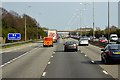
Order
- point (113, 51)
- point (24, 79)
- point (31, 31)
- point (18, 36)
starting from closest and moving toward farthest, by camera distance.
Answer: point (24, 79) → point (113, 51) → point (18, 36) → point (31, 31)

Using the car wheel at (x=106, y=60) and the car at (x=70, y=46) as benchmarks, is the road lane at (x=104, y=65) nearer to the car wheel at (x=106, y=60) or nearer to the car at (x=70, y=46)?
the car wheel at (x=106, y=60)

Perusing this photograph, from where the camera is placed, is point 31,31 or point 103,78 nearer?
point 103,78

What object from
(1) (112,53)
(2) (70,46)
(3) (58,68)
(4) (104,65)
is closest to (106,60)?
(1) (112,53)

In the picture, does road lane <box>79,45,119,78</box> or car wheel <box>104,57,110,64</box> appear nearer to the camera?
road lane <box>79,45,119,78</box>

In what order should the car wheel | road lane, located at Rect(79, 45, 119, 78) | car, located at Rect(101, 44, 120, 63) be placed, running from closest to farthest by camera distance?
1. road lane, located at Rect(79, 45, 119, 78)
2. car, located at Rect(101, 44, 120, 63)
3. the car wheel

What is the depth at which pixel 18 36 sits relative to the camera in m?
73.7

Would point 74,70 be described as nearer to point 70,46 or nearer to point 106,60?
point 106,60

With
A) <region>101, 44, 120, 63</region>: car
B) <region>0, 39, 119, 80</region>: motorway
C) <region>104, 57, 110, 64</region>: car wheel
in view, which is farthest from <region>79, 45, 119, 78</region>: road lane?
<region>101, 44, 120, 63</region>: car

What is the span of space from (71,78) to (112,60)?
8956 mm

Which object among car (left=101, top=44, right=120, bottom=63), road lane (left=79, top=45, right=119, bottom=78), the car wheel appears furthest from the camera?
the car wheel

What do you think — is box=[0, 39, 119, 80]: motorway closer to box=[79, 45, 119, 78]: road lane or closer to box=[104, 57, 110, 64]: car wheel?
box=[79, 45, 119, 78]: road lane

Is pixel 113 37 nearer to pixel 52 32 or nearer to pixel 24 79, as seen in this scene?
pixel 52 32

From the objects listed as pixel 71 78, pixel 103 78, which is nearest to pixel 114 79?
pixel 103 78

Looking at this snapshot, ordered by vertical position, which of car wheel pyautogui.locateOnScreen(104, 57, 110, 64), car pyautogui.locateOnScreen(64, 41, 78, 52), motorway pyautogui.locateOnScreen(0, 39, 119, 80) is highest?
car pyautogui.locateOnScreen(64, 41, 78, 52)
